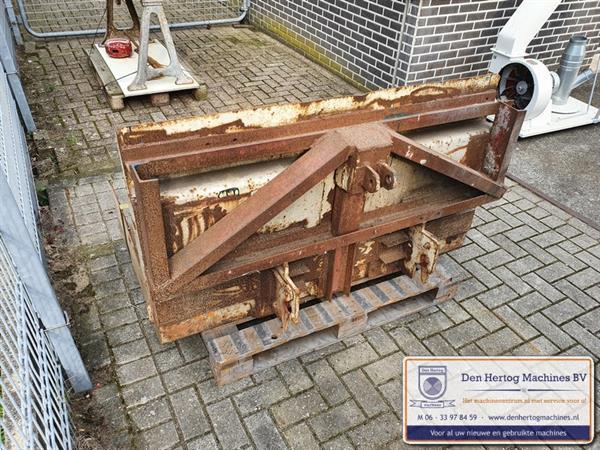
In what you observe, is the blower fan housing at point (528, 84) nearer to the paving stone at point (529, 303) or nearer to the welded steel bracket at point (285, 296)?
the paving stone at point (529, 303)

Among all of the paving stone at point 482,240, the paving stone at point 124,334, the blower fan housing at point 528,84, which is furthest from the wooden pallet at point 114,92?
the paving stone at point 482,240

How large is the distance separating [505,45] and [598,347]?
139 inches

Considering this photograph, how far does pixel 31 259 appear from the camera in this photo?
218 cm

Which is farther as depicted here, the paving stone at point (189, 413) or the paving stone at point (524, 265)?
the paving stone at point (524, 265)

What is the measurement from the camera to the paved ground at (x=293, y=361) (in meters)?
2.68

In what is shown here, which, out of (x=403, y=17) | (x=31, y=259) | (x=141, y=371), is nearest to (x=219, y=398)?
(x=141, y=371)

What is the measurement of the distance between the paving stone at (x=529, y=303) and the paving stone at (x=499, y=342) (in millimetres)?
250

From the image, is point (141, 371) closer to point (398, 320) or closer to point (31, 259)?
point (31, 259)

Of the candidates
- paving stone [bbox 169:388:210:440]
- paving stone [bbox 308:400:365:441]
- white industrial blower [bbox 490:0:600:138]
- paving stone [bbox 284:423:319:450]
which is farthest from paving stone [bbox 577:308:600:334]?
paving stone [bbox 169:388:210:440]

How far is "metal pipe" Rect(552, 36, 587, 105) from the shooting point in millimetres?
5504

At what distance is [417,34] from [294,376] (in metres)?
4.24

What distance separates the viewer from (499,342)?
3256 mm

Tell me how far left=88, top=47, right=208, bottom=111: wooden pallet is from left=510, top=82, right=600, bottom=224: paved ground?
3900mm

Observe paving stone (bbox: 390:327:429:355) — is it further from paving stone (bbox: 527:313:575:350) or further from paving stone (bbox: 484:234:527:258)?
paving stone (bbox: 484:234:527:258)
